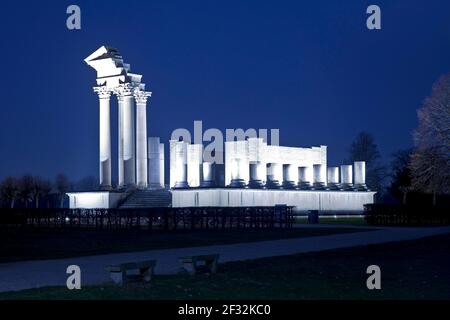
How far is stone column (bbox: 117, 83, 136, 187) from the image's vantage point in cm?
7281

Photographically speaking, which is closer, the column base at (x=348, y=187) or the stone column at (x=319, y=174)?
the stone column at (x=319, y=174)

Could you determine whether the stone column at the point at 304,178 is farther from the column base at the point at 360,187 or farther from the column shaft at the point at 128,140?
the column shaft at the point at 128,140

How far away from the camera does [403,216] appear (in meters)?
59.2

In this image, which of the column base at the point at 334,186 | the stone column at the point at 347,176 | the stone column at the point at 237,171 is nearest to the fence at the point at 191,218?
the stone column at the point at 237,171

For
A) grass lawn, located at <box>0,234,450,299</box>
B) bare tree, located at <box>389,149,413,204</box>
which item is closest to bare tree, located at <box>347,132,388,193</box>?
bare tree, located at <box>389,149,413,204</box>

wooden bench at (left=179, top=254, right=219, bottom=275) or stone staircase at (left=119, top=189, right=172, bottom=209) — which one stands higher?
stone staircase at (left=119, top=189, right=172, bottom=209)

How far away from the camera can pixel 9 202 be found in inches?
4131

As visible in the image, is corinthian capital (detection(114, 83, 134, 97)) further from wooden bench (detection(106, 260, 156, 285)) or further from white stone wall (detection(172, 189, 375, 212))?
wooden bench (detection(106, 260, 156, 285))

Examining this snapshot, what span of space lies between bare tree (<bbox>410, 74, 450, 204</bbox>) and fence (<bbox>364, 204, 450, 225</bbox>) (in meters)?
12.1

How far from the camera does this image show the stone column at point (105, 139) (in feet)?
239

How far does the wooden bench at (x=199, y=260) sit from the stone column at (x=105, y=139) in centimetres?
5165

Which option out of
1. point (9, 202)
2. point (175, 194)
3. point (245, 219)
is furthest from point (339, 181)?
point (9, 202)

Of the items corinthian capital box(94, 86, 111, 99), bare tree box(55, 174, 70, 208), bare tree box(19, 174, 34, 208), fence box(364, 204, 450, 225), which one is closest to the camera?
fence box(364, 204, 450, 225)
